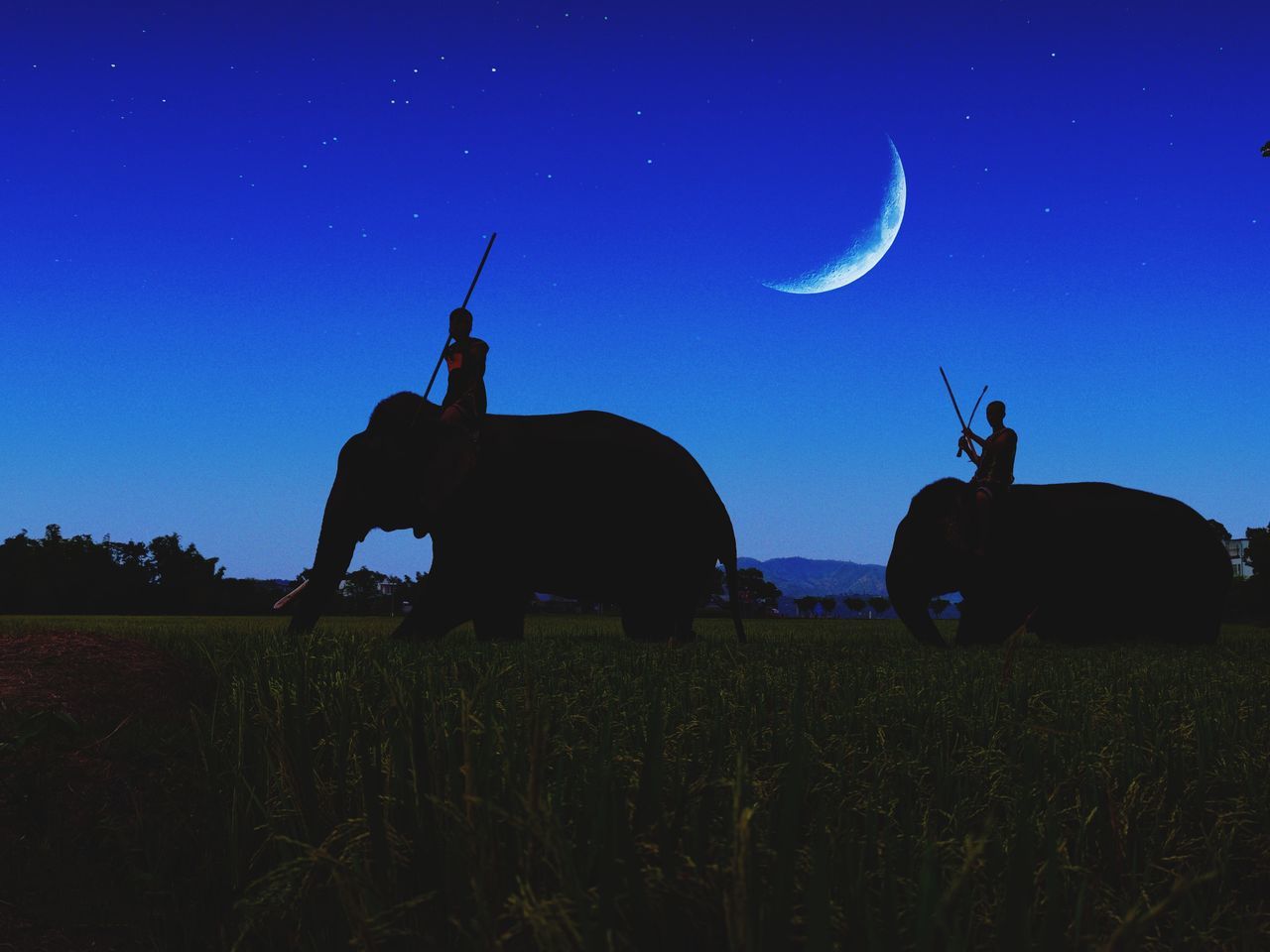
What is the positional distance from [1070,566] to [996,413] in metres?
1.87

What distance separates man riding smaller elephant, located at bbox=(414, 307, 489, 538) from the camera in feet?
25.4

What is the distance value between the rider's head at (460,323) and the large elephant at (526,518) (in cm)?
70

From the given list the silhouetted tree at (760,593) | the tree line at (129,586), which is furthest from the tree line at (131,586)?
the silhouetted tree at (760,593)

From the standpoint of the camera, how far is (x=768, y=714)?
10.7ft

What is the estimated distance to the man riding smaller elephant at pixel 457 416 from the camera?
773 cm

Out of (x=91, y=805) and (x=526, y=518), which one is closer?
(x=91, y=805)

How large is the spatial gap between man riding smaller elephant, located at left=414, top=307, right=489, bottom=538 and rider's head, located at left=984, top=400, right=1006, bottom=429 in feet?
18.6

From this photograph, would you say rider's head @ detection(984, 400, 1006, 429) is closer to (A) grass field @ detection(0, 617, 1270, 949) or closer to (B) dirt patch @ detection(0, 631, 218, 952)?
(A) grass field @ detection(0, 617, 1270, 949)

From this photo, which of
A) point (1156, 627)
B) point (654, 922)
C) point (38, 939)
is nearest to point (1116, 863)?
point (654, 922)

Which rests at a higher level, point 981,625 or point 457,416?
point 457,416

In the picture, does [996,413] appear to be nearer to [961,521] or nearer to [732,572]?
[961,521]

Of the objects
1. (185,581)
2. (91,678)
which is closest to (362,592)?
(185,581)

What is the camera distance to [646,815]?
1.50 meters

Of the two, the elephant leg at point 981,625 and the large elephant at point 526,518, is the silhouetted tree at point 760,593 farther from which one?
the large elephant at point 526,518
